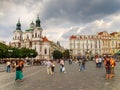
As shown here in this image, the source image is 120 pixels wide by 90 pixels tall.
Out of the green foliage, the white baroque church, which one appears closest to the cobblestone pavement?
the green foliage

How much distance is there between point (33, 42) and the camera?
540 ft

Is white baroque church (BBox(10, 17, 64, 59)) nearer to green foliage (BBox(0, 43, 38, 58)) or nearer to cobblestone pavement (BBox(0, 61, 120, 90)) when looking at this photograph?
green foliage (BBox(0, 43, 38, 58))

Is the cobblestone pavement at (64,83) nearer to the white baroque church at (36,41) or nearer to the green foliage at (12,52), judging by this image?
the green foliage at (12,52)

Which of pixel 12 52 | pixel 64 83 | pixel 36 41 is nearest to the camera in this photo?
pixel 64 83

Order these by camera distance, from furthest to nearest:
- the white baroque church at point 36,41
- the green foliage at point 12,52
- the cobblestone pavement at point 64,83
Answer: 1. the white baroque church at point 36,41
2. the green foliage at point 12,52
3. the cobblestone pavement at point 64,83

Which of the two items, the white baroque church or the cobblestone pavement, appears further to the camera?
the white baroque church

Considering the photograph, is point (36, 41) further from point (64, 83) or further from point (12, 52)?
point (64, 83)

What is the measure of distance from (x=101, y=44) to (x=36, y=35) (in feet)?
140

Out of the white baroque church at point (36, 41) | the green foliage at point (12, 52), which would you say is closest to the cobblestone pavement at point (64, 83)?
the green foliage at point (12, 52)

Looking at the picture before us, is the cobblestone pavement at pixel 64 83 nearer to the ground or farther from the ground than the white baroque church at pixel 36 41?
nearer to the ground

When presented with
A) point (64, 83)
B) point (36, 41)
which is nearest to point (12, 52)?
point (36, 41)

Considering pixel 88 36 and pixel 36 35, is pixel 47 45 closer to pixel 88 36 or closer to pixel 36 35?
pixel 36 35

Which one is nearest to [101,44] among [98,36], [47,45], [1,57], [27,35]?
[98,36]

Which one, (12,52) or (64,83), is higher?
(12,52)
